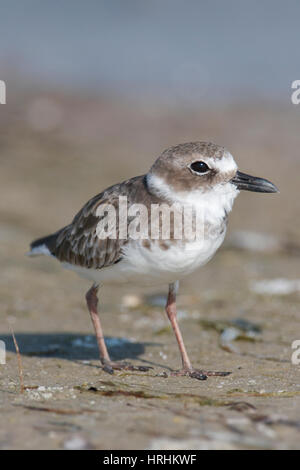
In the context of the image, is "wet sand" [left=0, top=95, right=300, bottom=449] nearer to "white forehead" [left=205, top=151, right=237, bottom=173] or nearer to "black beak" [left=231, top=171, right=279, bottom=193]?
"black beak" [left=231, top=171, right=279, bottom=193]

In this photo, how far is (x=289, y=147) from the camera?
46.8 feet

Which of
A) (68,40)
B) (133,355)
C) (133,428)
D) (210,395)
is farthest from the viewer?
(68,40)

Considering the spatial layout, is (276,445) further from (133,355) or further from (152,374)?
(133,355)

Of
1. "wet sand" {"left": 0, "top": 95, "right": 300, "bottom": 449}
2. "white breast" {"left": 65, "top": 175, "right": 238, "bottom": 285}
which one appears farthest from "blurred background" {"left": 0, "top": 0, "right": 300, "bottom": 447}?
"white breast" {"left": 65, "top": 175, "right": 238, "bottom": 285}

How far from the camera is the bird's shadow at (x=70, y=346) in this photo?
5840mm

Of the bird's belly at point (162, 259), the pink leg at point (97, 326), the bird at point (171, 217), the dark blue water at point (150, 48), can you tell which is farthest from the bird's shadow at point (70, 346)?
the dark blue water at point (150, 48)

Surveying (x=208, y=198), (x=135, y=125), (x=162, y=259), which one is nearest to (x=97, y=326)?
(x=162, y=259)

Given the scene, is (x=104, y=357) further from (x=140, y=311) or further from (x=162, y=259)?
(x=140, y=311)

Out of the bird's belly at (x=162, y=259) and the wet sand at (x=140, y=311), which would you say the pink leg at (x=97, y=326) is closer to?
the wet sand at (x=140, y=311)

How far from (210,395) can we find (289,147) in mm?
10671

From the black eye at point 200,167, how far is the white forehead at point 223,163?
32mm

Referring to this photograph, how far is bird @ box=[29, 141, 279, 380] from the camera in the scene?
15.8 ft

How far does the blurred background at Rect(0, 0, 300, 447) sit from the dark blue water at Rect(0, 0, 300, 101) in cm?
5

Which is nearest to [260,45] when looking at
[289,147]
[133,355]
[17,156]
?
[289,147]
